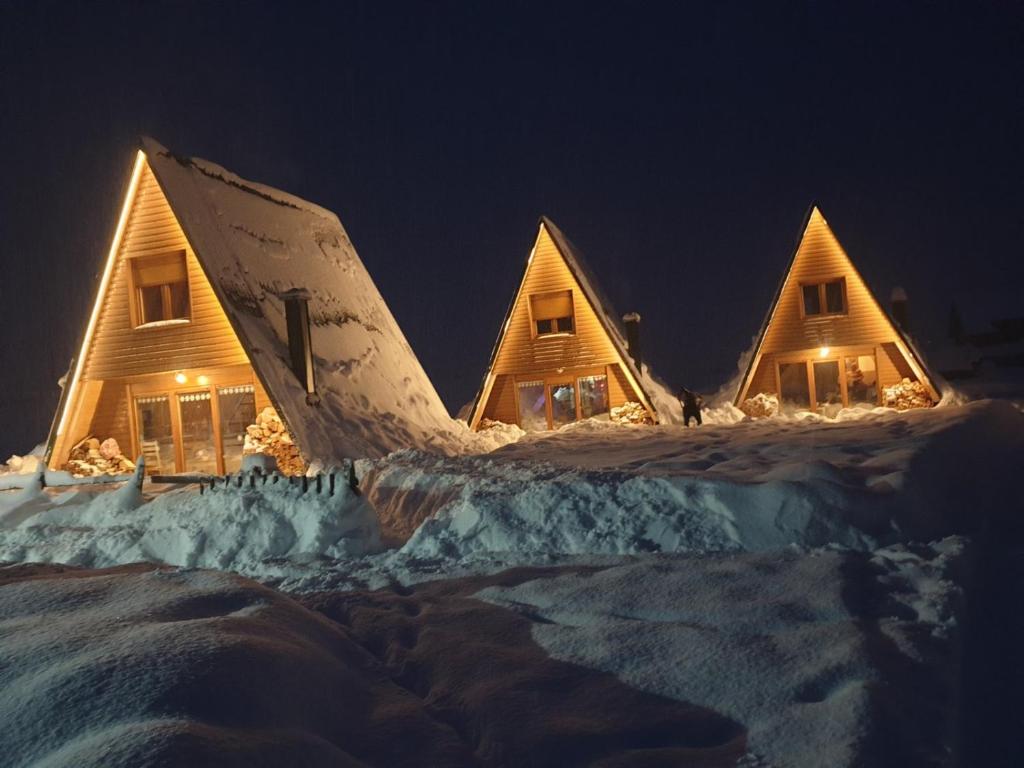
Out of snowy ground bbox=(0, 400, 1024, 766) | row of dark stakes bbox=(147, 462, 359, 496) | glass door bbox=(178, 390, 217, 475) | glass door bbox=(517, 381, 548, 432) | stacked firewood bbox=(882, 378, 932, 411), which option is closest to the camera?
snowy ground bbox=(0, 400, 1024, 766)

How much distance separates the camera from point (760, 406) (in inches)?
715

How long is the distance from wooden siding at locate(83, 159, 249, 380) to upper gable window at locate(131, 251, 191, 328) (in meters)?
0.12

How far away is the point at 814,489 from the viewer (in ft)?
21.0

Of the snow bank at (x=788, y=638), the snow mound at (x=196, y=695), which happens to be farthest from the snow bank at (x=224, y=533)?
the snow mound at (x=196, y=695)

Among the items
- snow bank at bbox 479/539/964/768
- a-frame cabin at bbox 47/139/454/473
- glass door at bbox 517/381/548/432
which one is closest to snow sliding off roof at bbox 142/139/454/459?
a-frame cabin at bbox 47/139/454/473

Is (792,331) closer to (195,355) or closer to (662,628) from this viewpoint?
(195,355)

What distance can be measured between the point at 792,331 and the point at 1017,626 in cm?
1484

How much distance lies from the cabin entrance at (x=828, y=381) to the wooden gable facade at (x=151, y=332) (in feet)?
41.8

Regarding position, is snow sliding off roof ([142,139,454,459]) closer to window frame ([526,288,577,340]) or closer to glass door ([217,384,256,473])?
glass door ([217,384,256,473])

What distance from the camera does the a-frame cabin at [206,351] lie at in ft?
39.4

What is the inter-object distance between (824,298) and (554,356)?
21.9ft

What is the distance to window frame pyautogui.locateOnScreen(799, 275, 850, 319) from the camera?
17.8 metres

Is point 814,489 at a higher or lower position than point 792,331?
lower

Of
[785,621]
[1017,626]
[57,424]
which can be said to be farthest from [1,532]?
[1017,626]
